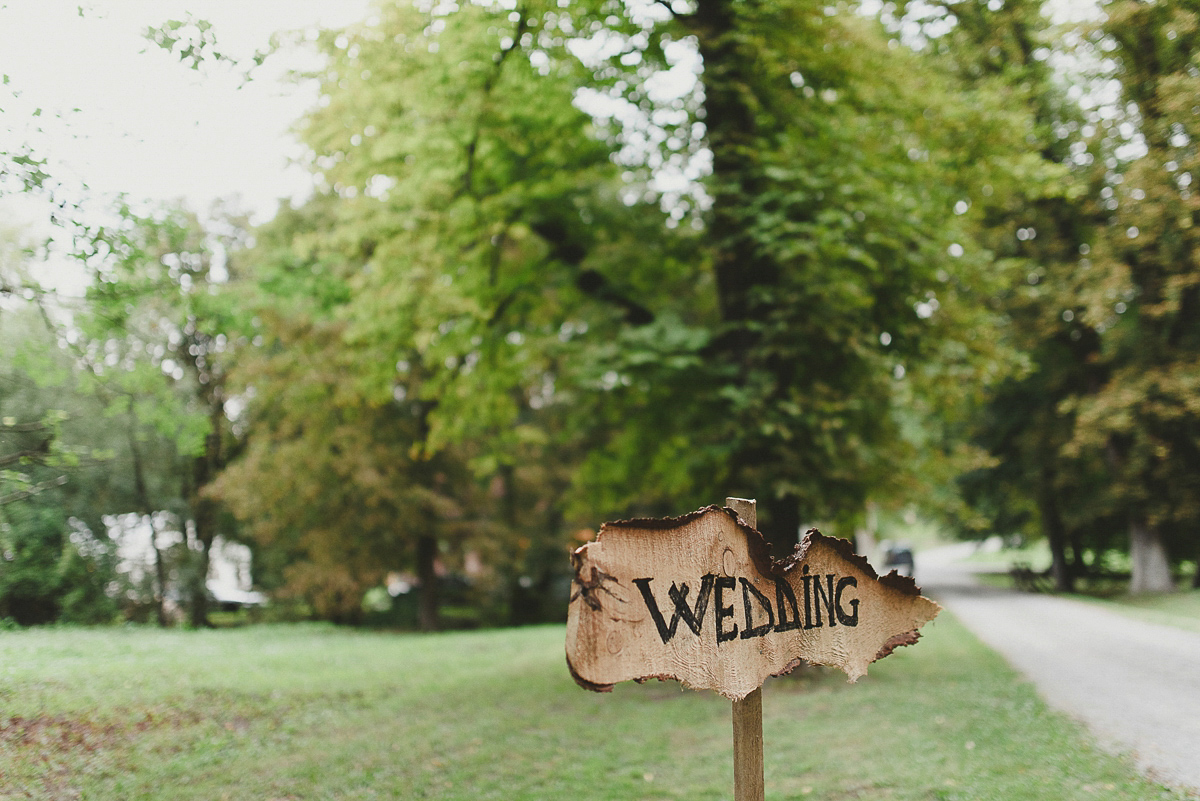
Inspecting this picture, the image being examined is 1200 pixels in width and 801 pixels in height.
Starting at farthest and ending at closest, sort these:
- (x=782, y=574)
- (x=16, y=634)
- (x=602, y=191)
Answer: (x=602, y=191)
(x=16, y=634)
(x=782, y=574)

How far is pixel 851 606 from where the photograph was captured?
10.8ft

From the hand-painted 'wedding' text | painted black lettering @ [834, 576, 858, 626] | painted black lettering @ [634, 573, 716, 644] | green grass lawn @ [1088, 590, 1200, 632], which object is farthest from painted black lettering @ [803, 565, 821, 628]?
green grass lawn @ [1088, 590, 1200, 632]

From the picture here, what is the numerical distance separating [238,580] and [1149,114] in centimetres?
2605

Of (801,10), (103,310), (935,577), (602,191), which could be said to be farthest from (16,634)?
(935,577)

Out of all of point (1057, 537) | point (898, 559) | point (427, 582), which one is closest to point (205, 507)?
point (427, 582)

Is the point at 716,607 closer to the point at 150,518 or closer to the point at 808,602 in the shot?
the point at 808,602

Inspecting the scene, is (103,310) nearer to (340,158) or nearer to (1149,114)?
(340,158)

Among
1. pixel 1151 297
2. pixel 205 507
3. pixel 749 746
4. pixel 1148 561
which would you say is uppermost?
pixel 1151 297

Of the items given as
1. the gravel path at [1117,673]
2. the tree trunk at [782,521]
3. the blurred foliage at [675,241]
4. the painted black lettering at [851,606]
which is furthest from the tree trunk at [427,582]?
the painted black lettering at [851,606]

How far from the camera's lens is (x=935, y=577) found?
32938mm

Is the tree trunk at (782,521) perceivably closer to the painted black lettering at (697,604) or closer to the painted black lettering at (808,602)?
the painted black lettering at (808,602)

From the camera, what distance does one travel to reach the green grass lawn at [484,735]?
17.8 ft

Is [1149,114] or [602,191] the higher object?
[1149,114]

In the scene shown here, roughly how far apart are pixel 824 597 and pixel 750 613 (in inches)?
16.7
